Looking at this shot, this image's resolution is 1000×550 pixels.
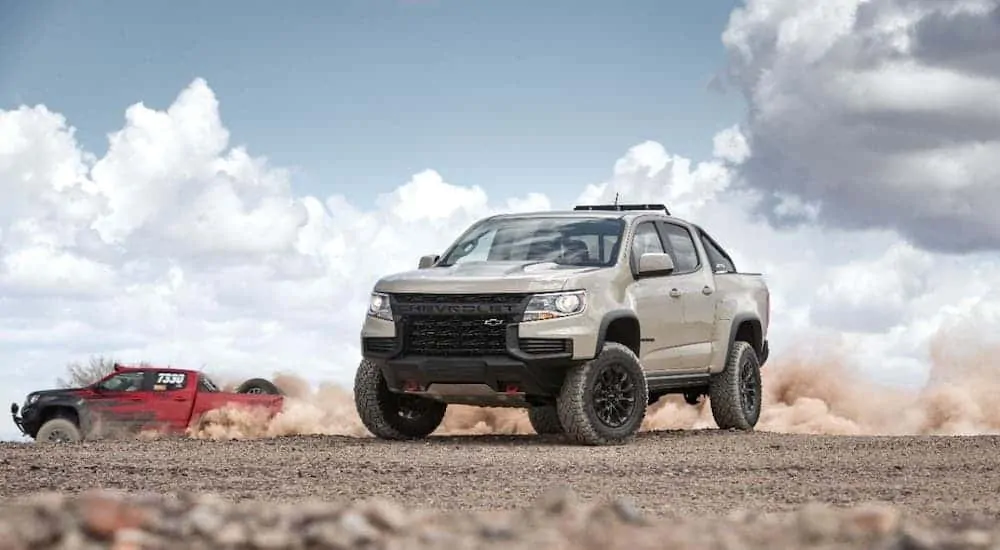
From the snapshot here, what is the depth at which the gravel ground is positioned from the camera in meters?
5.67

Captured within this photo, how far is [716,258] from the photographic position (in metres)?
17.8

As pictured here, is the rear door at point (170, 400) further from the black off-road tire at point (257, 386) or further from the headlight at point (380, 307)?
the headlight at point (380, 307)

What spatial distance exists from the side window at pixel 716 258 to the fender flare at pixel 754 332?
2.02ft

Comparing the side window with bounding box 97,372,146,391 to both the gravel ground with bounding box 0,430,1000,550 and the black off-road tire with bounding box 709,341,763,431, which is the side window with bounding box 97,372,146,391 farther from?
the black off-road tire with bounding box 709,341,763,431

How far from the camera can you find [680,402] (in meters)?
21.7

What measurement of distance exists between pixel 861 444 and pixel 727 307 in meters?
2.55

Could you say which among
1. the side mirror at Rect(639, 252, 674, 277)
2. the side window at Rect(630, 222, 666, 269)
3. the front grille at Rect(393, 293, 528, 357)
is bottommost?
the front grille at Rect(393, 293, 528, 357)

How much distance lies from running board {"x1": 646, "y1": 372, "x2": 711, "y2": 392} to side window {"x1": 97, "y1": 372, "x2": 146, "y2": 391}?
919cm

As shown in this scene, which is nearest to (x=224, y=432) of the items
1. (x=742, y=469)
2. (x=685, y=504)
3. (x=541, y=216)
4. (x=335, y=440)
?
(x=335, y=440)

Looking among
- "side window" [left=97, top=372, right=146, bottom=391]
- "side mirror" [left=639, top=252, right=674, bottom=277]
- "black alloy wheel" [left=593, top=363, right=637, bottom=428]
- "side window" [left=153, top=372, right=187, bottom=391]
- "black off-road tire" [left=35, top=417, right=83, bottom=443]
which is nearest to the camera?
"black alloy wheel" [left=593, top=363, right=637, bottom=428]

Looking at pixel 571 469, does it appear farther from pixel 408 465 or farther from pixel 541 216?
pixel 541 216

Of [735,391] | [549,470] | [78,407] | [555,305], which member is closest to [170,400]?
[78,407]

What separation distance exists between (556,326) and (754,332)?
483 cm

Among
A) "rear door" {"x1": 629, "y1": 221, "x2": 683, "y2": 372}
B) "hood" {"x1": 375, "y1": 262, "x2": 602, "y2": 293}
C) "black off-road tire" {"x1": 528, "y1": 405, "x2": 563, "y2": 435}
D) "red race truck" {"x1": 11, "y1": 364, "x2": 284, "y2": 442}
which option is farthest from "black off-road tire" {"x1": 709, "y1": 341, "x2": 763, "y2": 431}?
"red race truck" {"x1": 11, "y1": 364, "x2": 284, "y2": 442}
